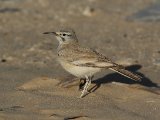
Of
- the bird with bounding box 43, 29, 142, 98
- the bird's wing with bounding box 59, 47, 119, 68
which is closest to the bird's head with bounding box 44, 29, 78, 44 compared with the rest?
the bird with bounding box 43, 29, 142, 98

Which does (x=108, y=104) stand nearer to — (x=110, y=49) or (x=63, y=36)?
(x=63, y=36)

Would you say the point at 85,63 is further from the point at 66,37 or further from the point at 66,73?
Answer: the point at 66,73

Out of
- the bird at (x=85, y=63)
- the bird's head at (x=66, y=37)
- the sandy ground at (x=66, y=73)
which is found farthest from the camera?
the bird's head at (x=66, y=37)

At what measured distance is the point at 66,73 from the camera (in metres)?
11.2

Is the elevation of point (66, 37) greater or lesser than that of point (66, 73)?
greater

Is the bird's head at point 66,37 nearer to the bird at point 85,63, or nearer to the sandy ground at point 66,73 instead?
the bird at point 85,63

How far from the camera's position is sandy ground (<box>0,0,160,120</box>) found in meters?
8.23

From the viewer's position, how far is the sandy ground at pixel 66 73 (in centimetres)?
823

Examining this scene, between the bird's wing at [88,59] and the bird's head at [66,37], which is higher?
the bird's head at [66,37]

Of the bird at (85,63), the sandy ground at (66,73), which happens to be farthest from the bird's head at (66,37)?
the sandy ground at (66,73)

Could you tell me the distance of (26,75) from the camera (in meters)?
10.7

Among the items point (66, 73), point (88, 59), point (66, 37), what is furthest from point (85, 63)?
point (66, 73)

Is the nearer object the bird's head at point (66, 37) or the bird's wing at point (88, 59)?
the bird's wing at point (88, 59)

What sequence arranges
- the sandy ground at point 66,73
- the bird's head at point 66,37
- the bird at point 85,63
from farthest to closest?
the bird's head at point 66,37
the bird at point 85,63
the sandy ground at point 66,73
